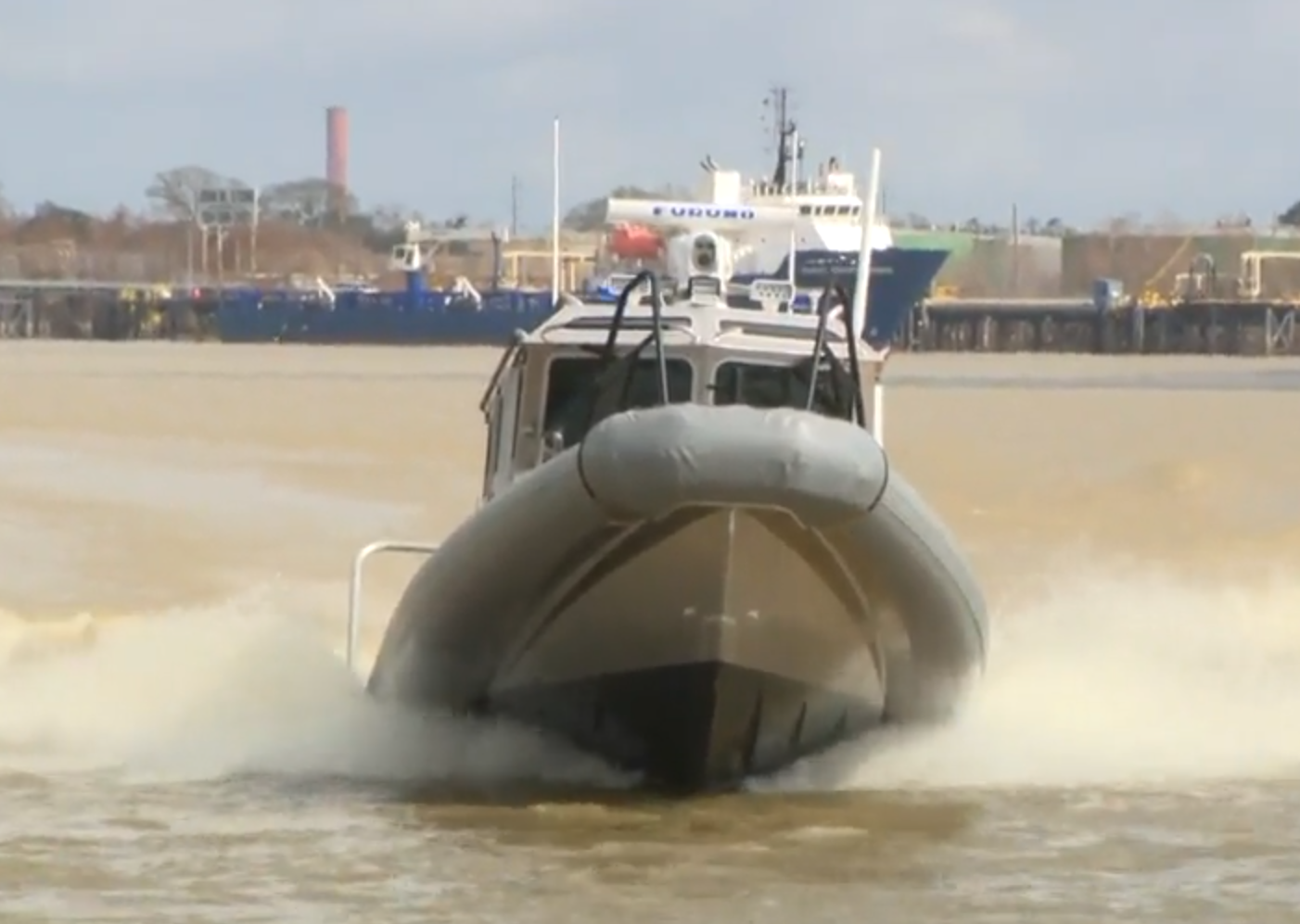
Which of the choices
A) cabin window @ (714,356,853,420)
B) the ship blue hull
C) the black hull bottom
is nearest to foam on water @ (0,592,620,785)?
the black hull bottom

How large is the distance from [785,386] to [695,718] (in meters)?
1.29

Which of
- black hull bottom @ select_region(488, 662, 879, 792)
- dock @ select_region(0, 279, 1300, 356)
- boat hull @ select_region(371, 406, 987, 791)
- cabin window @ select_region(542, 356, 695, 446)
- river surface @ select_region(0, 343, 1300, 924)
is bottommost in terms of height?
dock @ select_region(0, 279, 1300, 356)

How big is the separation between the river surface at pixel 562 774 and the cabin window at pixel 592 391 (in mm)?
1215

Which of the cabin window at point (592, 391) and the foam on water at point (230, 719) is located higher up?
the cabin window at point (592, 391)

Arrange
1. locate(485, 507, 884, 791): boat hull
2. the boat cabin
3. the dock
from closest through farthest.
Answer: locate(485, 507, 884, 791): boat hull < the boat cabin < the dock

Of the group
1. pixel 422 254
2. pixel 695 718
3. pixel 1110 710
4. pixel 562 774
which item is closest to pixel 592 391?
pixel 695 718

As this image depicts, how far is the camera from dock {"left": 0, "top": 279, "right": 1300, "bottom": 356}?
394 feet

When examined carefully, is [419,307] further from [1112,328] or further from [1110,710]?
[1110,710]

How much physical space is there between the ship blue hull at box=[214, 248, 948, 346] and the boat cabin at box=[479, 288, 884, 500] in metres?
85.9

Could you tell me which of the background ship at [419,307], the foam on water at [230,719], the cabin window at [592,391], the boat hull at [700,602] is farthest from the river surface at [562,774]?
the background ship at [419,307]

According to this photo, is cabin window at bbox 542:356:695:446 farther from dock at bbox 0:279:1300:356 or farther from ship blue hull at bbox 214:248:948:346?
dock at bbox 0:279:1300:356

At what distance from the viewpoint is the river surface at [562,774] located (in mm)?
10188

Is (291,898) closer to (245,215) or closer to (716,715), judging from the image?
(716,715)

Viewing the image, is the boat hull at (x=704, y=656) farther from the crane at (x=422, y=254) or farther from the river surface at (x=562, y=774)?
the crane at (x=422, y=254)
